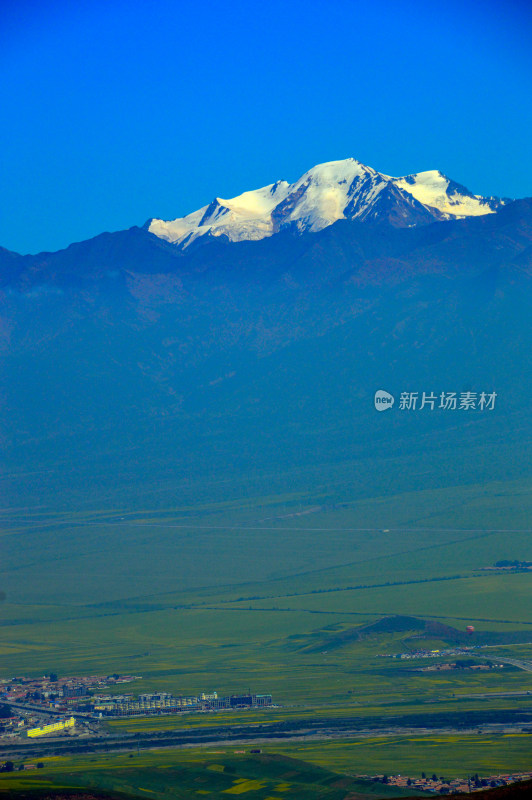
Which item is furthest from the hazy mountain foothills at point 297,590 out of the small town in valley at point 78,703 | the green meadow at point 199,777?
the small town in valley at point 78,703

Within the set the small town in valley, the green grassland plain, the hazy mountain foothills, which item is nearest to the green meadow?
the hazy mountain foothills

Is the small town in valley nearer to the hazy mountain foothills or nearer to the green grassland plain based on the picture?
the green grassland plain

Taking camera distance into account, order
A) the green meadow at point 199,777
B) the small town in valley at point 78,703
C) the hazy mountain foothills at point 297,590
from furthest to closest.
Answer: the small town in valley at point 78,703 < the hazy mountain foothills at point 297,590 < the green meadow at point 199,777

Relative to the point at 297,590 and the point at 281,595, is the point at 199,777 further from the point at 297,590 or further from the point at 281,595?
the point at 297,590

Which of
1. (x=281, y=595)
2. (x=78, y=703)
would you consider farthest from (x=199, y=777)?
(x=281, y=595)

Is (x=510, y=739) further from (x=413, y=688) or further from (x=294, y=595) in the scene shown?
(x=294, y=595)

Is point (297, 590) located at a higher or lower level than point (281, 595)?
higher

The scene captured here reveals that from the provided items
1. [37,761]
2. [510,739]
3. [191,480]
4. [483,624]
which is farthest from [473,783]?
[191,480]

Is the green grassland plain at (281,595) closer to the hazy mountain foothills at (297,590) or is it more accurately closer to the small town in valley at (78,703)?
the hazy mountain foothills at (297,590)
